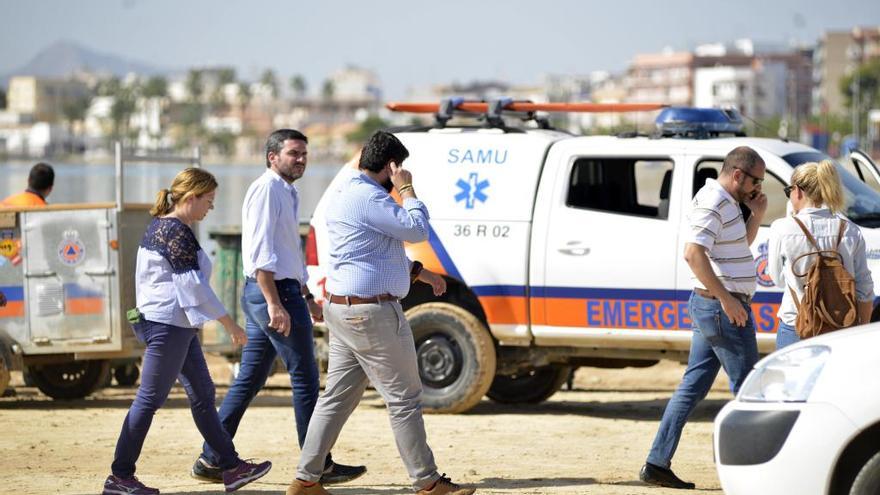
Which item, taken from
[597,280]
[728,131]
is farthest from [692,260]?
[728,131]

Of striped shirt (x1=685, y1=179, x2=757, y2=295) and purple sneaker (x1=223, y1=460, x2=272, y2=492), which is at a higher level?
striped shirt (x1=685, y1=179, x2=757, y2=295)

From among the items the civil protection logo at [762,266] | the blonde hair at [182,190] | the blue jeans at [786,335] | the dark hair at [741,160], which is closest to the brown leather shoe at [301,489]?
the blonde hair at [182,190]

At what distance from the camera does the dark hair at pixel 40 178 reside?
12.8m

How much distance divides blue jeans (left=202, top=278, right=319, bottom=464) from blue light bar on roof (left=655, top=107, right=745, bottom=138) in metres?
4.10

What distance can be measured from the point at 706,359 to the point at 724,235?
668mm

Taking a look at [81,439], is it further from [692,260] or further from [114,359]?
[692,260]

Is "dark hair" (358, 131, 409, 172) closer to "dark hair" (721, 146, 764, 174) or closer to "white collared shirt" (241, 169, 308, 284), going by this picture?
"white collared shirt" (241, 169, 308, 284)

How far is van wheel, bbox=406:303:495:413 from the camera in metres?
11.4

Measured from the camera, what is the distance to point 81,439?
10438mm

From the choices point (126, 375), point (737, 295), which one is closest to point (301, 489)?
point (737, 295)

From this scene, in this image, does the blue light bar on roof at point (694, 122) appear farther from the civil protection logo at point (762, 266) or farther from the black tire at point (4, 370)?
the black tire at point (4, 370)

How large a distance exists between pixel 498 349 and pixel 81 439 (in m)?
3.11

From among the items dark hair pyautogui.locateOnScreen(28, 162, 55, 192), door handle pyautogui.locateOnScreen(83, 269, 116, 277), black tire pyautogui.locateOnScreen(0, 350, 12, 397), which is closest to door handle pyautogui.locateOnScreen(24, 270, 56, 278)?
door handle pyautogui.locateOnScreen(83, 269, 116, 277)

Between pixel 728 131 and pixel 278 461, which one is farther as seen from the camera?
pixel 728 131
